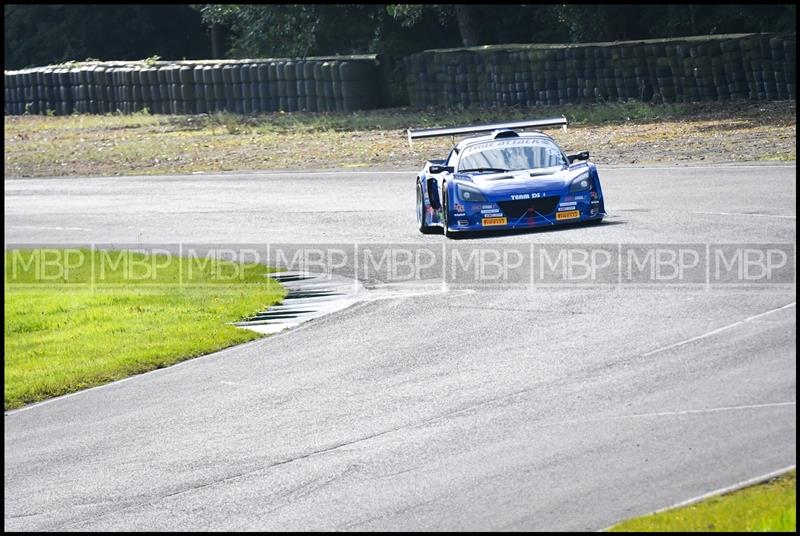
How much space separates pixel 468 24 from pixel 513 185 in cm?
2879

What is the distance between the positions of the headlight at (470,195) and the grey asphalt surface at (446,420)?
65.5 inches

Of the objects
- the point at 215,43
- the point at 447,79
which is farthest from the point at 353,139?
the point at 215,43

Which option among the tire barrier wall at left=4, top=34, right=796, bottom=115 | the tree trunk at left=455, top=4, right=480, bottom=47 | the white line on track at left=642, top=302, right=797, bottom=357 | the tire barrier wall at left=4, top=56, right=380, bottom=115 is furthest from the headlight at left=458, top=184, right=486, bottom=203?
the tree trunk at left=455, top=4, right=480, bottom=47

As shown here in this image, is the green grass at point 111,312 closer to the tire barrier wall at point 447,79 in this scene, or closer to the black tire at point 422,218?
the black tire at point 422,218

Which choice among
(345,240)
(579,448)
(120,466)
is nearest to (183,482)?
(120,466)

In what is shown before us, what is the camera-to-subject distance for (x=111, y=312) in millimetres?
18094

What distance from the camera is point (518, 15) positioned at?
47.3 m

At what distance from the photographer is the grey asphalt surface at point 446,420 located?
8977 mm

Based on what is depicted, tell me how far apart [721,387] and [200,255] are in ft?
39.8

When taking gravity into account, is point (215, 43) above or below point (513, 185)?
above

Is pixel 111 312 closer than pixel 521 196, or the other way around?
pixel 111 312

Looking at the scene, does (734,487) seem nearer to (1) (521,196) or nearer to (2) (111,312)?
(1) (521,196)

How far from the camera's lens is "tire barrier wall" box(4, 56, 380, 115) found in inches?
1719

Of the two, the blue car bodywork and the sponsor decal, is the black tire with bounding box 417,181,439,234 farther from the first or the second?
the sponsor decal
